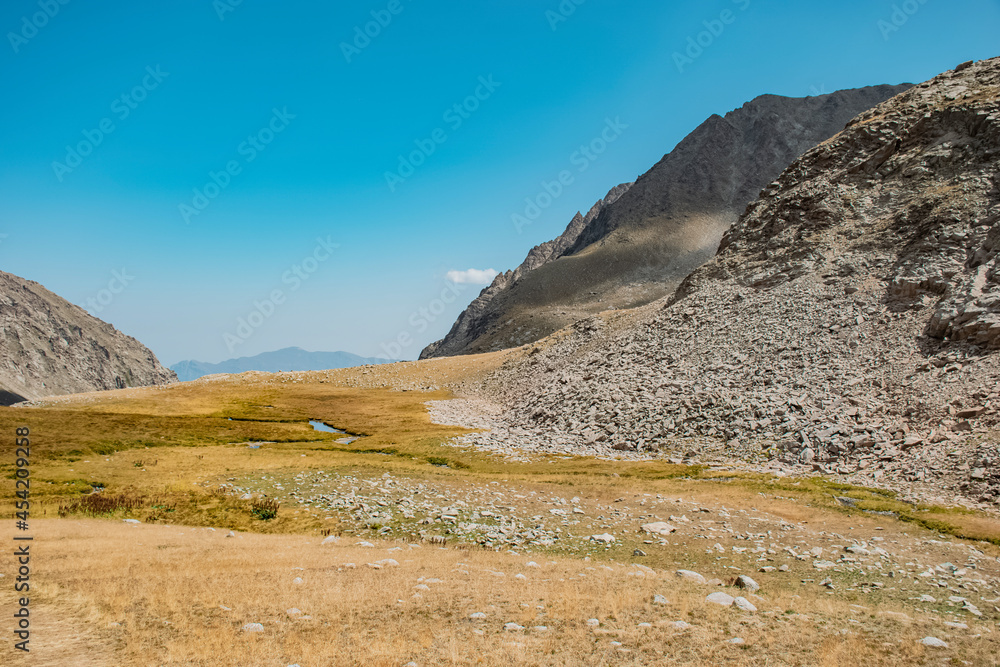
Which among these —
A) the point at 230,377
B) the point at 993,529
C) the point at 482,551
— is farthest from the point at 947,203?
the point at 230,377

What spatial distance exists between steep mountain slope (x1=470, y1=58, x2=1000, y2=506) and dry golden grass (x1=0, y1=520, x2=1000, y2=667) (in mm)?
21794

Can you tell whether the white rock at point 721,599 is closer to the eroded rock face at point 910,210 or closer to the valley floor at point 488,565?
the valley floor at point 488,565

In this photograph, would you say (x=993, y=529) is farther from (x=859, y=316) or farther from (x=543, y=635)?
(x=859, y=316)

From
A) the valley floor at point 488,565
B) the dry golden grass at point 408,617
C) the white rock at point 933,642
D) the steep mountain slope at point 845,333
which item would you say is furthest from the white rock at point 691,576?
the steep mountain slope at point 845,333

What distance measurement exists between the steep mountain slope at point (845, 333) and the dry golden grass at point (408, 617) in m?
21.8

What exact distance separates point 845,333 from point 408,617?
4503 centimetres

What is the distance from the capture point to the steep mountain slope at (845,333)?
113 feet

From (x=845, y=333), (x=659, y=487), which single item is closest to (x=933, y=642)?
(x=659, y=487)

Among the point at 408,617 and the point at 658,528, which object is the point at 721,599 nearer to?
the point at 408,617

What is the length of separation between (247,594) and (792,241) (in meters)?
64.5

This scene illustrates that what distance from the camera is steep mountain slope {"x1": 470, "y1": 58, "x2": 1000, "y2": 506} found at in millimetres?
34531

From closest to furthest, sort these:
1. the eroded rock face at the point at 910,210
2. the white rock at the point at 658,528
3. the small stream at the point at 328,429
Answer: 1. the white rock at the point at 658,528
2. the eroded rock face at the point at 910,210
3. the small stream at the point at 328,429

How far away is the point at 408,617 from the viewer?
1309cm

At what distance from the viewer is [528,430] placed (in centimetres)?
5512
